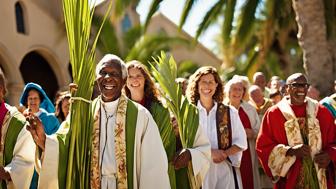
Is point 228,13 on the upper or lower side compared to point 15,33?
lower

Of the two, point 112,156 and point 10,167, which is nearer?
point 112,156

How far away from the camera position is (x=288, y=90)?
6449mm

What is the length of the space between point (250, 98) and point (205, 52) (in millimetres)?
21538

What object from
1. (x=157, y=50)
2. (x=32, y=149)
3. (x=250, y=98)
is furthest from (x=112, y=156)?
(x=157, y=50)

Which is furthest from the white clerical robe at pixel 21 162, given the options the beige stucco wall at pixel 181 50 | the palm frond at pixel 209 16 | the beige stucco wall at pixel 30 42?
the beige stucco wall at pixel 181 50

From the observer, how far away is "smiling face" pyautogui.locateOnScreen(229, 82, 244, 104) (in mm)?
7641

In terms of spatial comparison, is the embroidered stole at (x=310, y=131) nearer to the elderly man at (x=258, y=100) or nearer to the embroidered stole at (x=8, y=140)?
the elderly man at (x=258, y=100)

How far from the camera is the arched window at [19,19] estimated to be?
18.6 meters

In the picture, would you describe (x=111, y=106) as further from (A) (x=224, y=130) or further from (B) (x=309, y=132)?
(B) (x=309, y=132)

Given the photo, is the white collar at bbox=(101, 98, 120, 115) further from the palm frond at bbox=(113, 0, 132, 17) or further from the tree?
the palm frond at bbox=(113, 0, 132, 17)

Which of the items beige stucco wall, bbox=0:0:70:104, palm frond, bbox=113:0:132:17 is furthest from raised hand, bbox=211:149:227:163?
beige stucco wall, bbox=0:0:70:104

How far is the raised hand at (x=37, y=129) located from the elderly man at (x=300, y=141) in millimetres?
2675

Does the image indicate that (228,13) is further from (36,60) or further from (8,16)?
(36,60)

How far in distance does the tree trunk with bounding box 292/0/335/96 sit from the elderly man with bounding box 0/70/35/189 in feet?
21.0
